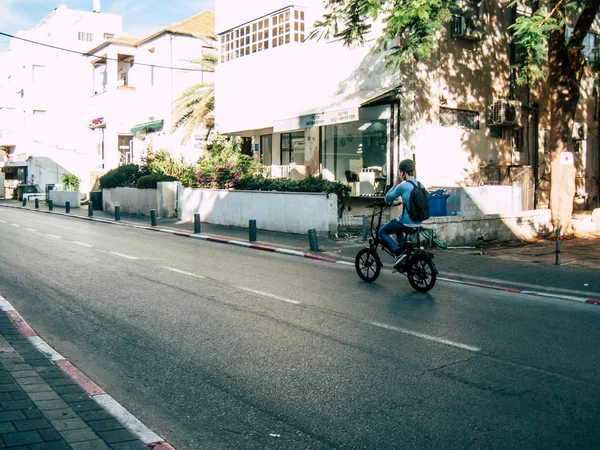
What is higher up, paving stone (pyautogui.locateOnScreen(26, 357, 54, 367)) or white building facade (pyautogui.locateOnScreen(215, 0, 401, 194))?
white building facade (pyautogui.locateOnScreen(215, 0, 401, 194))

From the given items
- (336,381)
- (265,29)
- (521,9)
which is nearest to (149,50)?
(265,29)

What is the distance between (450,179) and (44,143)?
4325 centimetres

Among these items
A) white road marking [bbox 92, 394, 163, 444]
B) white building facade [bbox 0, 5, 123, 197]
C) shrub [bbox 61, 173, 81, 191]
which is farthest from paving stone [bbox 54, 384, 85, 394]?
white building facade [bbox 0, 5, 123, 197]

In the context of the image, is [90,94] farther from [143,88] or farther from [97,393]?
[97,393]

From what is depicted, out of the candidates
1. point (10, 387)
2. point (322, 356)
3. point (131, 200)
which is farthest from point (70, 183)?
point (10, 387)

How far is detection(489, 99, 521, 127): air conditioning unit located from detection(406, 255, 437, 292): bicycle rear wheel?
12665mm

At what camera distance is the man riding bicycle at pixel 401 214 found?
9664 millimetres

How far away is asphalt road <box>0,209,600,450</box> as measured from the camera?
4.42m

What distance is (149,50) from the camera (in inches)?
1496

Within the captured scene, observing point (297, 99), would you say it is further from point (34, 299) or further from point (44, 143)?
point (44, 143)

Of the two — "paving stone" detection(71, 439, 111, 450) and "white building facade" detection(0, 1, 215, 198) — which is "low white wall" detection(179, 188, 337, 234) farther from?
"paving stone" detection(71, 439, 111, 450)

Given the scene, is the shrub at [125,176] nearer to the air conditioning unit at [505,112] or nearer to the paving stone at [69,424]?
the air conditioning unit at [505,112]

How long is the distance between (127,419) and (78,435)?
1.47 feet

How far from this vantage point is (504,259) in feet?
44.7
